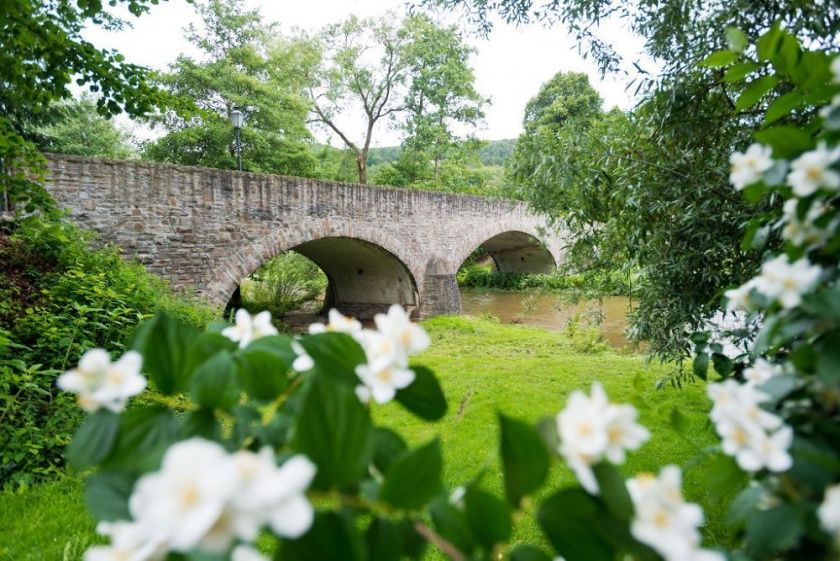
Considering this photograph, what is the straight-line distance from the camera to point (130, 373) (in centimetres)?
57

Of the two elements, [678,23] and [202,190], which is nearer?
[678,23]

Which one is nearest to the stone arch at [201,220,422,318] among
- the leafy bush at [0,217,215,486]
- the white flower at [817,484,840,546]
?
the leafy bush at [0,217,215,486]

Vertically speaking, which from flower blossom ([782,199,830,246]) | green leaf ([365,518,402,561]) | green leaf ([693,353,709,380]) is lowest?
green leaf ([693,353,709,380])

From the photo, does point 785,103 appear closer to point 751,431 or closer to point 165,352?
point 751,431

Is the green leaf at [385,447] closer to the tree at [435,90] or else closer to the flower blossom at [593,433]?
the flower blossom at [593,433]

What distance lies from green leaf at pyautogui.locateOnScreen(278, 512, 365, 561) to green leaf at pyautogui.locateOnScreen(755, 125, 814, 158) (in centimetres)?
81

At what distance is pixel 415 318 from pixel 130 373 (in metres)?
13.6

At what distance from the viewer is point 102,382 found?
1.83ft

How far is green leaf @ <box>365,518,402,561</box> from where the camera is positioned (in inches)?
19.4

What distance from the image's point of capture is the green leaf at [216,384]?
0.57m

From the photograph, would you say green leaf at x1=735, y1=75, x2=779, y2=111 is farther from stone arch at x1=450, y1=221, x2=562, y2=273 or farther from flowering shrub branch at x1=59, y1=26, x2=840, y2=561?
stone arch at x1=450, y1=221, x2=562, y2=273

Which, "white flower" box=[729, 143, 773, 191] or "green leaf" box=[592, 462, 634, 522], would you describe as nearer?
"green leaf" box=[592, 462, 634, 522]

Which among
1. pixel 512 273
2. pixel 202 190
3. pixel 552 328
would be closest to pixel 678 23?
pixel 202 190

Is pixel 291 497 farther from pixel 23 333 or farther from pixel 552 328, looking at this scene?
pixel 552 328
